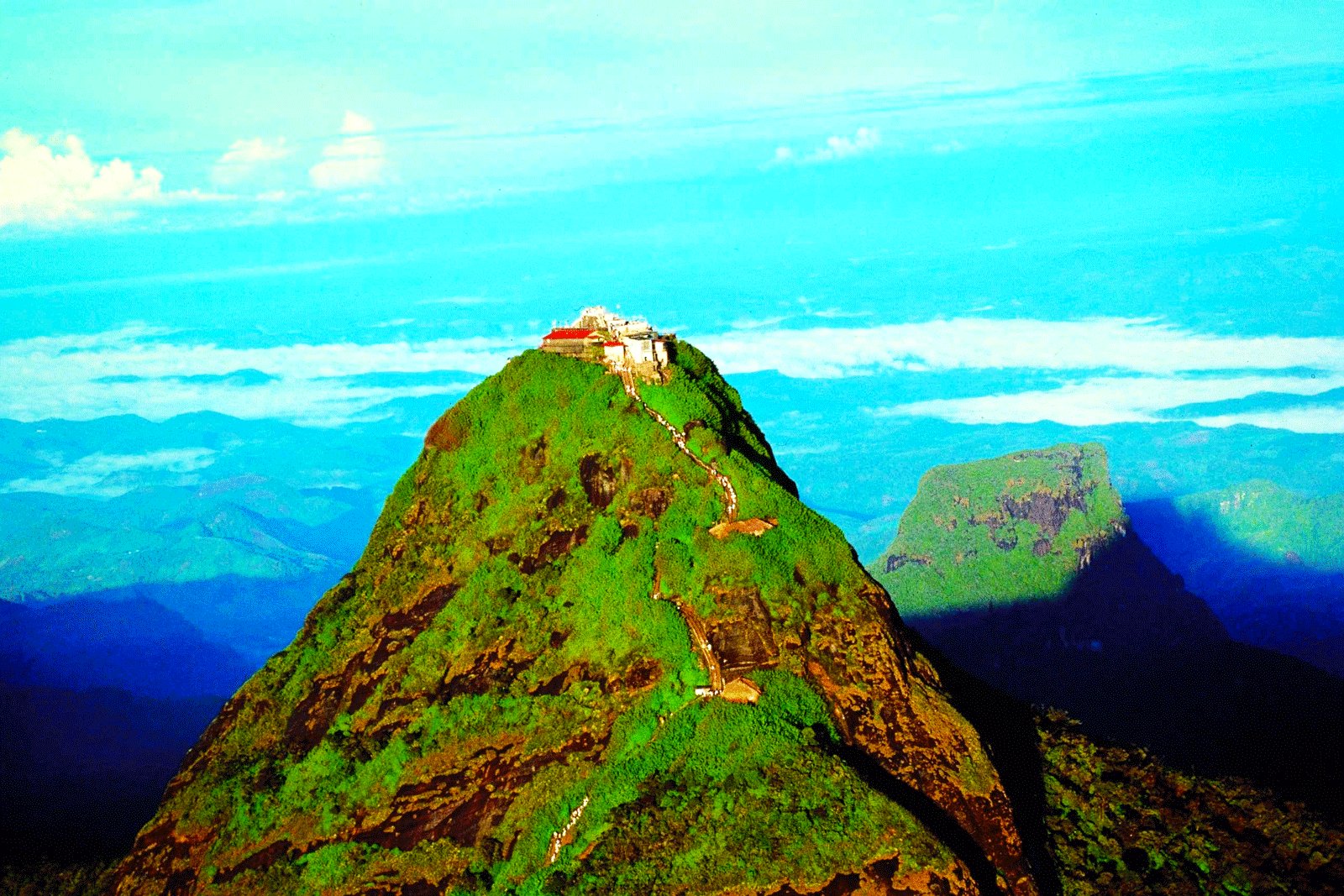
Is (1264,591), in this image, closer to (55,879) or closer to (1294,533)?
(1294,533)

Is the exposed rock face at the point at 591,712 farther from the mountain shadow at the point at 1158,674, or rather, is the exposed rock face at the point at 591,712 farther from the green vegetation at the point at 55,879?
the mountain shadow at the point at 1158,674

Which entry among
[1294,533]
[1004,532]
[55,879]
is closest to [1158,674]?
[1004,532]

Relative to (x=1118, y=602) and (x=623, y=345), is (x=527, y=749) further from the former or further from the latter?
(x=1118, y=602)

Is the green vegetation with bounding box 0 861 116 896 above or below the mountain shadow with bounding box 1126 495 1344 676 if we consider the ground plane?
below

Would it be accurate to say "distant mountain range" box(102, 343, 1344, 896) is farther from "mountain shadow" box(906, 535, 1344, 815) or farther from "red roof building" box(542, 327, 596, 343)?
"mountain shadow" box(906, 535, 1344, 815)

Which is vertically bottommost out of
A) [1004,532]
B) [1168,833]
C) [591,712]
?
[1168,833]

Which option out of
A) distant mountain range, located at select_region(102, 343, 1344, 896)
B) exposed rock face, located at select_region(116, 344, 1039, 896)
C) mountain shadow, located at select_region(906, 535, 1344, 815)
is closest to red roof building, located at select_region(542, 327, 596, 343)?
distant mountain range, located at select_region(102, 343, 1344, 896)
